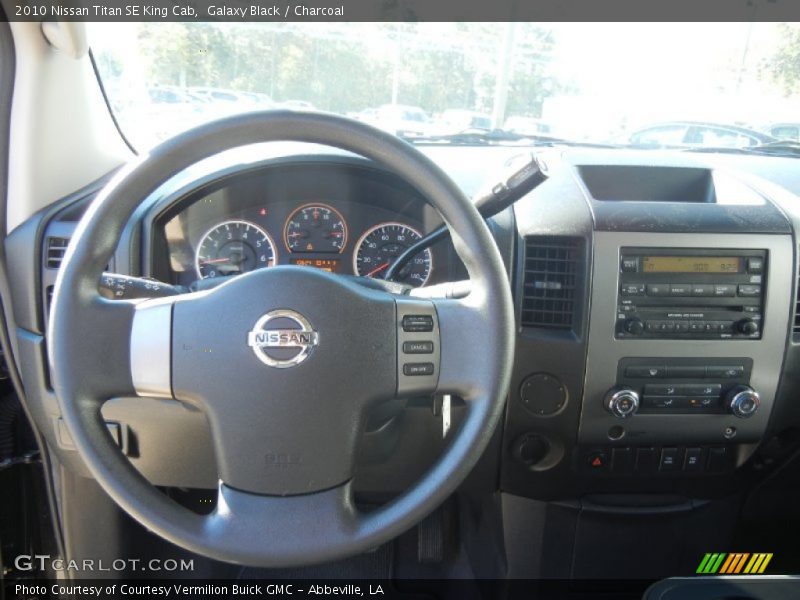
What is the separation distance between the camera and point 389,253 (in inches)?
72.8

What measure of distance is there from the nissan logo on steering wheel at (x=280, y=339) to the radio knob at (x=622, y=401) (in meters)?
0.91

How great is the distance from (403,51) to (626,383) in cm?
105

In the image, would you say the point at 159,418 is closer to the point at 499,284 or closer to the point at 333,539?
the point at 333,539

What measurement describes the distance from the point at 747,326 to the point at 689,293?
17 cm

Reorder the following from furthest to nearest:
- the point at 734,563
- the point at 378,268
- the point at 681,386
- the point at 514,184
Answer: the point at 734,563
the point at 378,268
the point at 681,386
the point at 514,184

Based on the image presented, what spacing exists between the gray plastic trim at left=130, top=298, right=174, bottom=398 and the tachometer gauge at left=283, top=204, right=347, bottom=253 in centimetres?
73

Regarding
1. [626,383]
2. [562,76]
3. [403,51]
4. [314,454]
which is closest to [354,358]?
[314,454]

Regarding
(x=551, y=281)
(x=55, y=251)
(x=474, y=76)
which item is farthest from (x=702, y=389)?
(x=55, y=251)

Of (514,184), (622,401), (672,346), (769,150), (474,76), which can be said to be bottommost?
(622,401)

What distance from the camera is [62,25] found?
166 centimetres

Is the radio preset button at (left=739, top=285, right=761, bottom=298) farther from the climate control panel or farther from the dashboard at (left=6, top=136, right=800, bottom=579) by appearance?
the climate control panel

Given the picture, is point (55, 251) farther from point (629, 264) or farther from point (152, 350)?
point (629, 264)

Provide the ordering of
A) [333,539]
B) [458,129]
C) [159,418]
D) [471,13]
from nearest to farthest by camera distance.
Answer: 1. [333,539]
2. [159,418]
3. [471,13]
4. [458,129]

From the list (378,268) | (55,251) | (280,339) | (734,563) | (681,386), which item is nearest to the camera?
(280,339)
